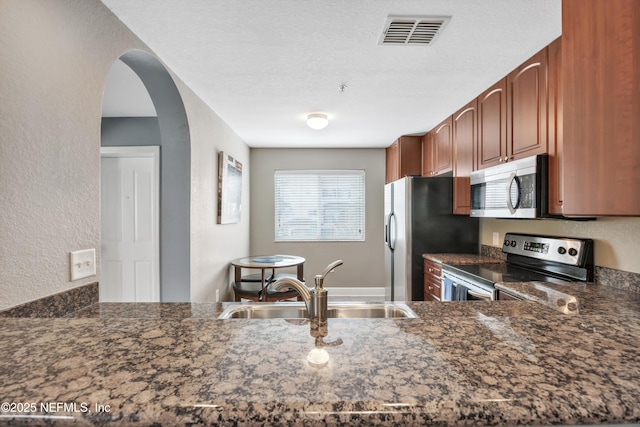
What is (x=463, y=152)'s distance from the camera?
9.81 ft

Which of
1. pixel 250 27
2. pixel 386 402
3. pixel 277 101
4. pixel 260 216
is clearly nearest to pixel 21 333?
pixel 386 402

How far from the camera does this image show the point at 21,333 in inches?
30.8

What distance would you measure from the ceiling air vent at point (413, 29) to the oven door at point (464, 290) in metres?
1.48

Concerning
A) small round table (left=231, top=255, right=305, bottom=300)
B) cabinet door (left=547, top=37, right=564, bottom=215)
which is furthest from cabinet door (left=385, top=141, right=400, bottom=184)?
cabinet door (left=547, top=37, right=564, bottom=215)

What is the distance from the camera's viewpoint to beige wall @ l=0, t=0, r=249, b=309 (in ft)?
3.52

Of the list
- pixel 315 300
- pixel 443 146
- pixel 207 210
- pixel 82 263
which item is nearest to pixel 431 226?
pixel 443 146

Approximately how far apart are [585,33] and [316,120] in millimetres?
2247

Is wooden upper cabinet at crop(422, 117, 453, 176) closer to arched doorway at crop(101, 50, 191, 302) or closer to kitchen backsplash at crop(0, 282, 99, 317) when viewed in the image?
arched doorway at crop(101, 50, 191, 302)

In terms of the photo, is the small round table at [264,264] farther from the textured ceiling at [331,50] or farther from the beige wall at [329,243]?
the textured ceiling at [331,50]

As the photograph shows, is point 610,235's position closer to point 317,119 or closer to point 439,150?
point 439,150

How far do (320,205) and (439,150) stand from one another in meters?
1.97

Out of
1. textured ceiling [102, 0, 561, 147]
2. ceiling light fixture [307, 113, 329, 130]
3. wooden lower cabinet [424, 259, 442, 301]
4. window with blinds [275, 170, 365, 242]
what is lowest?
wooden lower cabinet [424, 259, 442, 301]

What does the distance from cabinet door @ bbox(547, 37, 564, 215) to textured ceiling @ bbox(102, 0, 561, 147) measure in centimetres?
12

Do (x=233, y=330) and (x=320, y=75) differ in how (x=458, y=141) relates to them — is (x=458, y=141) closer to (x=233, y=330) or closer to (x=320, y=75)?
(x=320, y=75)
